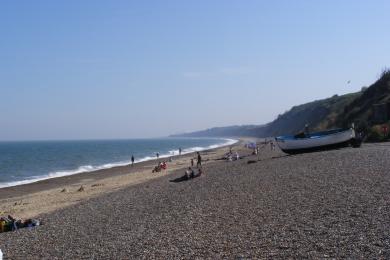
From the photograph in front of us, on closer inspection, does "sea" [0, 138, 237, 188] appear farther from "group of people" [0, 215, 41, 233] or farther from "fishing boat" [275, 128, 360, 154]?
"group of people" [0, 215, 41, 233]

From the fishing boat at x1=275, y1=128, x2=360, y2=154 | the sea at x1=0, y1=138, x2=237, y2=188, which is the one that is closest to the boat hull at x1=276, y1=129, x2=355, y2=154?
the fishing boat at x1=275, y1=128, x2=360, y2=154

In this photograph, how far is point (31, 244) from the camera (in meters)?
14.5

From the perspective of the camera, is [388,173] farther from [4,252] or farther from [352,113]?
[352,113]

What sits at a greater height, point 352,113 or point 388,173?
point 352,113

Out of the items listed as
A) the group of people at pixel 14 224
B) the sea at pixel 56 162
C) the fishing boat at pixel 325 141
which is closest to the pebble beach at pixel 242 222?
the group of people at pixel 14 224

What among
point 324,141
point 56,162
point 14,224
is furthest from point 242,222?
point 56,162

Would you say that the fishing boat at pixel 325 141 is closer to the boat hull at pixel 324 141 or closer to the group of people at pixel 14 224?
the boat hull at pixel 324 141

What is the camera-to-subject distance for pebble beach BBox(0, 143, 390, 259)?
1034cm

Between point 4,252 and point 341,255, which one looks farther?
point 4,252

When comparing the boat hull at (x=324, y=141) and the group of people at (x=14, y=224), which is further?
the boat hull at (x=324, y=141)

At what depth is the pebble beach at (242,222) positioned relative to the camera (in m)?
10.3

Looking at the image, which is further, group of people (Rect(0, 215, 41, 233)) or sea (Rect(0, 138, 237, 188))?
sea (Rect(0, 138, 237, 188))

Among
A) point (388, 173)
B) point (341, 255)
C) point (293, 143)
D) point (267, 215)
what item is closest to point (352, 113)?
point (293, 143)

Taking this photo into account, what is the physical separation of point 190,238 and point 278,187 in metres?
6.18
